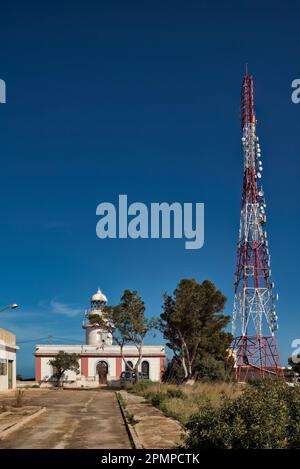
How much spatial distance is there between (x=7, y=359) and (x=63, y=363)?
8.75m

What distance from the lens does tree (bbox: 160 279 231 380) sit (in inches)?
1590

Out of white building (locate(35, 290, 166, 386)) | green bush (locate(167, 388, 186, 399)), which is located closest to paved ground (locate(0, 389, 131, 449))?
green bush (locate(167, 388, 186, 399))

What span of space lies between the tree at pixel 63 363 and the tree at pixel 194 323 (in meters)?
13.3

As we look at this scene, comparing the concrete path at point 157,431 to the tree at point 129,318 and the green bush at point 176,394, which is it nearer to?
the green bush at point 176,394

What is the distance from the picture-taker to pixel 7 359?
44000 mm

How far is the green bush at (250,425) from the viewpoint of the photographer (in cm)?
814

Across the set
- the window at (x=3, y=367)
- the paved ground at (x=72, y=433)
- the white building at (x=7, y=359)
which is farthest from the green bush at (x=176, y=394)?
the window at (x=3, y=367)

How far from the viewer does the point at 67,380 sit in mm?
53375

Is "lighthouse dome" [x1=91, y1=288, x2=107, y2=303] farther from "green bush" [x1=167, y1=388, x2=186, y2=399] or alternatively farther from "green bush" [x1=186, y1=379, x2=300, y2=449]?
"green bush" [x1=186, y1=379, x2=300, y2=449]

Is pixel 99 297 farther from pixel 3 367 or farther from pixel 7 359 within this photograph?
pixel 3 367
